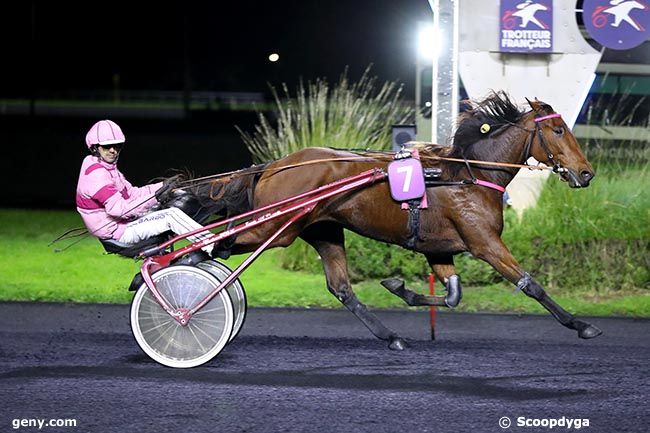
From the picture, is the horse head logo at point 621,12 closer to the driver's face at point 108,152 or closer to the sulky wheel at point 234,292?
the sulky wheel at point 234,292

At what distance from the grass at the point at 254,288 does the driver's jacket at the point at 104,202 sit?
2.47 metres

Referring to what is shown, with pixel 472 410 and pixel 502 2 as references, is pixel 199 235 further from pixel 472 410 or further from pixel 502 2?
pixel 502 2

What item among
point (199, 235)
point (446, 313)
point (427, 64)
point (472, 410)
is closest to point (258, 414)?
point (472, 410)

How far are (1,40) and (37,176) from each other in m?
22.7

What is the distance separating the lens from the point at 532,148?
768 cm

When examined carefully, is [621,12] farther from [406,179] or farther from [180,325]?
[180,325]

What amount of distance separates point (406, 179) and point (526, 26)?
4158mm

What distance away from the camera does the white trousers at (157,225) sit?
7250 mm

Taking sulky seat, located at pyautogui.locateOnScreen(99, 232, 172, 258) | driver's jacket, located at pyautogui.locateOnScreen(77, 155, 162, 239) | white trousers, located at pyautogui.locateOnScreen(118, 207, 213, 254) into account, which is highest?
driver's jacket, located at pyautogui.locateOnScreen(77, 155, 162, 239)
